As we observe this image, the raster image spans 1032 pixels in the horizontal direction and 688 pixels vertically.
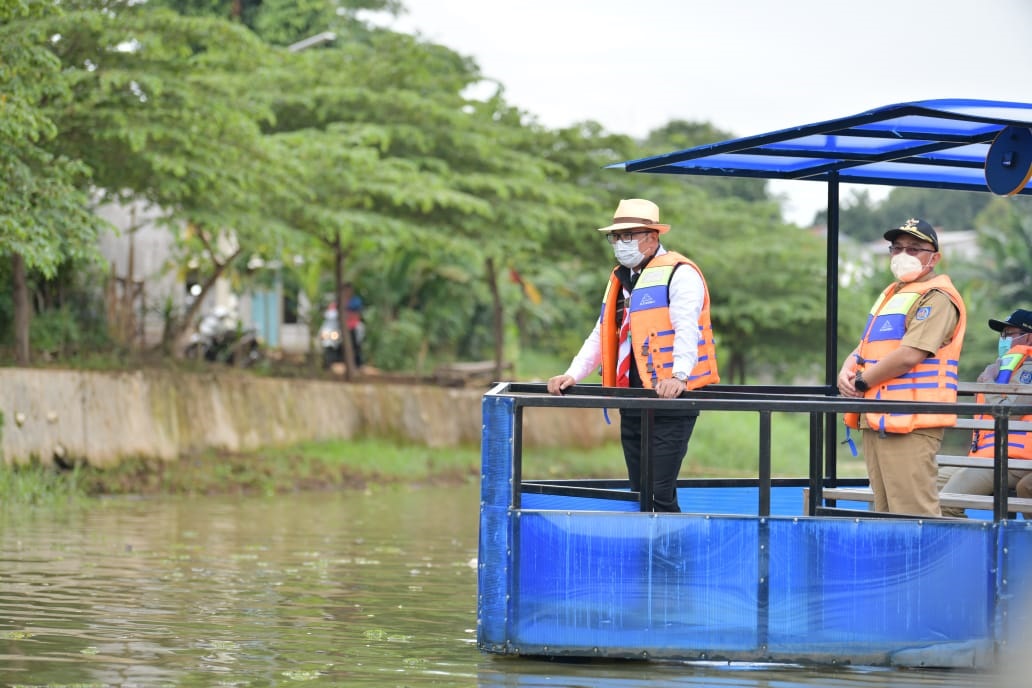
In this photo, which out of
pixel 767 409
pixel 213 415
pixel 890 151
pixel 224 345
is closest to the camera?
pixel 767 409

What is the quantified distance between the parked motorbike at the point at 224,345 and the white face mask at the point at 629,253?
16203mm

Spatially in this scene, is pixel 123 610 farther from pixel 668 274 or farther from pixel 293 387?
pixel 293 387

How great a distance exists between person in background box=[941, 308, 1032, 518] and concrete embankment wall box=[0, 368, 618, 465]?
39.3ft

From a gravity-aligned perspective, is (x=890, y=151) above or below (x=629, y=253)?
above

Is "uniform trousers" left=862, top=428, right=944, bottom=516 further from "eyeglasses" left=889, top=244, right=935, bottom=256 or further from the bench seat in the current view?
"eyeglasses" left=889, top=244, right=935, bottom=256

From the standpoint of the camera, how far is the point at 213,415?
71.3 ft

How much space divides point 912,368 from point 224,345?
67.8 ft

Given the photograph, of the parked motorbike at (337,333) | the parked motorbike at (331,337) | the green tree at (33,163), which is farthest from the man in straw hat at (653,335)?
the parked motorbike at (331,337)

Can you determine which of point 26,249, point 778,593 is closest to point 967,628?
point 778,593

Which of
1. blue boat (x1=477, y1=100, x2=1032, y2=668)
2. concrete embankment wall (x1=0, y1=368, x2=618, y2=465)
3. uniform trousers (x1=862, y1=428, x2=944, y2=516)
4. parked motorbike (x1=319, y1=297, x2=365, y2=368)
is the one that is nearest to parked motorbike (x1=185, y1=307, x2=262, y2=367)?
concrete embankment wall (x1=0, y1=368, x2=618, y2=465)

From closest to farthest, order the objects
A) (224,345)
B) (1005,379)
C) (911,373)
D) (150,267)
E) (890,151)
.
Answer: (911,373) → (890,151) → (1005,379) → (224,345) → (150,267)

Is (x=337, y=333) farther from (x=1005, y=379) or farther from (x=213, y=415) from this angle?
(x=1005, y=379)

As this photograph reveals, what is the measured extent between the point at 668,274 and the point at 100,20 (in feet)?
36.8

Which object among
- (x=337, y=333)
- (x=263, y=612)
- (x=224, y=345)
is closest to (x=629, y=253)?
(x=263, y=612)
